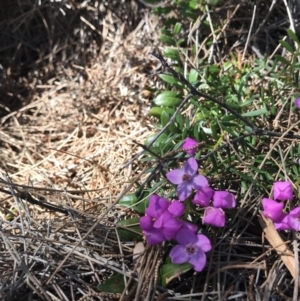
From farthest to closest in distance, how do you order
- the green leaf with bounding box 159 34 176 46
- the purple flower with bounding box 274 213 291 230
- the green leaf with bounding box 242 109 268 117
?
1. the green leaf with bounding box 159 34 176 46
2. the green leaf with bounding box 242 109 268 117
3. the purple flower with bounding box 274 213 291 230

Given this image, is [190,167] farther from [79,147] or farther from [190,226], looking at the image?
[79,147]

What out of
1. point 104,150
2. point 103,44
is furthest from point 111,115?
point 103,44

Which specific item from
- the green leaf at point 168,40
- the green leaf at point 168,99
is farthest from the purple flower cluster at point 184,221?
the green leaf at point 168,40

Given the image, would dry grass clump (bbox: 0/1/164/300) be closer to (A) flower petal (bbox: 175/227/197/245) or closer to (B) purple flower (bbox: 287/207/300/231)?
(A) flower petal (bbox: 175/227/197/245)

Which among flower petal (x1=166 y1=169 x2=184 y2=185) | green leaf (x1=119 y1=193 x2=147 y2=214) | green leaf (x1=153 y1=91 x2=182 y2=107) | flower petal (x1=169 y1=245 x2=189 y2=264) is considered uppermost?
flower petal (x1=166 y1=169 x2=184 y2=185)

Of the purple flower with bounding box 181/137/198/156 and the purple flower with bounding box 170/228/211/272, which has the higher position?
the purple flower with bounding box 181/137/198/156

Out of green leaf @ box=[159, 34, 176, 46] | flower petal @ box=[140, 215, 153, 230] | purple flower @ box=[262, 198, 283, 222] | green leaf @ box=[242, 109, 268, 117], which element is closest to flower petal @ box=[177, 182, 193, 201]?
flower petal @ box=[140, 215, 153, 230]

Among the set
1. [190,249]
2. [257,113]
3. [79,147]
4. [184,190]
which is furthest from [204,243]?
[79,147]

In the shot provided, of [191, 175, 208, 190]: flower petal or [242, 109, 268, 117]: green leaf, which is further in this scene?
[242, 109, 268, 117]: green leaf
